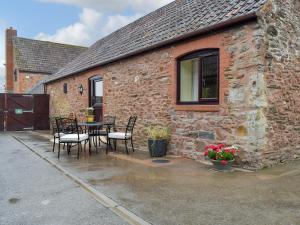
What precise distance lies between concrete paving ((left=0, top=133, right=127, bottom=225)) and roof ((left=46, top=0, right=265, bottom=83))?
4.63 metres

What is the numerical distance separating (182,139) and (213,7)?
3.87 m

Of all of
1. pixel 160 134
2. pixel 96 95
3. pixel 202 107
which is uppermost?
pixel 96 95

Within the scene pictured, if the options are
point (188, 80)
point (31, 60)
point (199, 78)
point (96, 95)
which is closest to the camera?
point (199, 78)

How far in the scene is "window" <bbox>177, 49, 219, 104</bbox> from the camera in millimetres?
6891

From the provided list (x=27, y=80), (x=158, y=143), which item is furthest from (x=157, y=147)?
(x=27, y=80)

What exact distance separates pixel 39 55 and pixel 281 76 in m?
23.2

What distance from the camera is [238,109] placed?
242 inches

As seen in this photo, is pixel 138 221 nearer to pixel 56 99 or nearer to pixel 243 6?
pixel 243 6

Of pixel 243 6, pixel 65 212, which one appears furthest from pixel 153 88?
pixel 65 212

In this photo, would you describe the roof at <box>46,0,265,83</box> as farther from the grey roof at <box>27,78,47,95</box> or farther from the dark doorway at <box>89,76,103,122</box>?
the grey roof at <box>27,78,47,95</box>

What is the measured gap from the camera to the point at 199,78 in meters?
7.25

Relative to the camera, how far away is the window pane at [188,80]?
7.72m

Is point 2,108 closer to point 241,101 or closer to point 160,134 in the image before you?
point 160,134

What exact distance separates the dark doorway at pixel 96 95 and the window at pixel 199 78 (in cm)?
515
